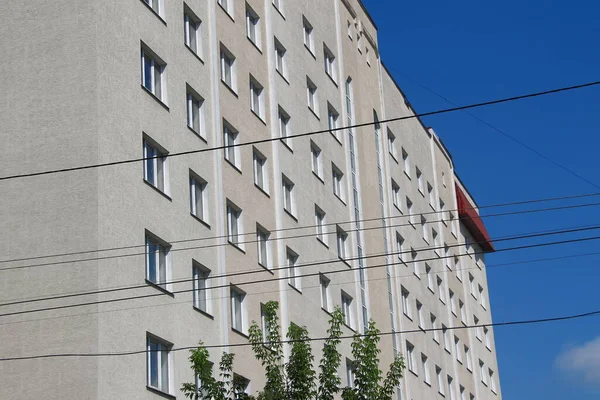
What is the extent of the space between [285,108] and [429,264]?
64.2 feet

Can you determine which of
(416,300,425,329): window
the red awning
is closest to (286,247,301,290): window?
(416,300,425,329): window

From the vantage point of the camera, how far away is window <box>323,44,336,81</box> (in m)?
49.4

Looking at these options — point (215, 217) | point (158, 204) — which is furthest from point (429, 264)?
point (158, 204)

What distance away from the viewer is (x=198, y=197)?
3438 centimetres

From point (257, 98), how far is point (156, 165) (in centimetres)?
966

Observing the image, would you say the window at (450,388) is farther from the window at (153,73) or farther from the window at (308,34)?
the window at (153,73)

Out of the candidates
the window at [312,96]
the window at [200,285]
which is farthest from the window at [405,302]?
the window at [200,285]

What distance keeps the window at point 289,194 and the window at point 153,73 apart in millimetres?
9101

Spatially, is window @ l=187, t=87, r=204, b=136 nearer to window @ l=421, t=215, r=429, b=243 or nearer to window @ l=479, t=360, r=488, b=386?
window @ l=421, t=215, r=429, b=243

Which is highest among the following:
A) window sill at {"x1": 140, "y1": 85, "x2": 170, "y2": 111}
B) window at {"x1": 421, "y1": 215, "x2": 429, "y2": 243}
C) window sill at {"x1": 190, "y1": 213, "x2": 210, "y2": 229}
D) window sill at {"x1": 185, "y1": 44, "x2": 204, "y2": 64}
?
window at {"x1": 421, "y1": 215, "x2": 429, "y2": 243}

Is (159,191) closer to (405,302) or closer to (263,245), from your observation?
(263,245)

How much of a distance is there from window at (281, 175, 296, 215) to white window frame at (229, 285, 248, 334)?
6.32 metres

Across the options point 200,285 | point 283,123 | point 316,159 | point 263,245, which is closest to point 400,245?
point 316,159

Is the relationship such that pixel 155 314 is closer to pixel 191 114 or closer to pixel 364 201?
pixel 191 114
